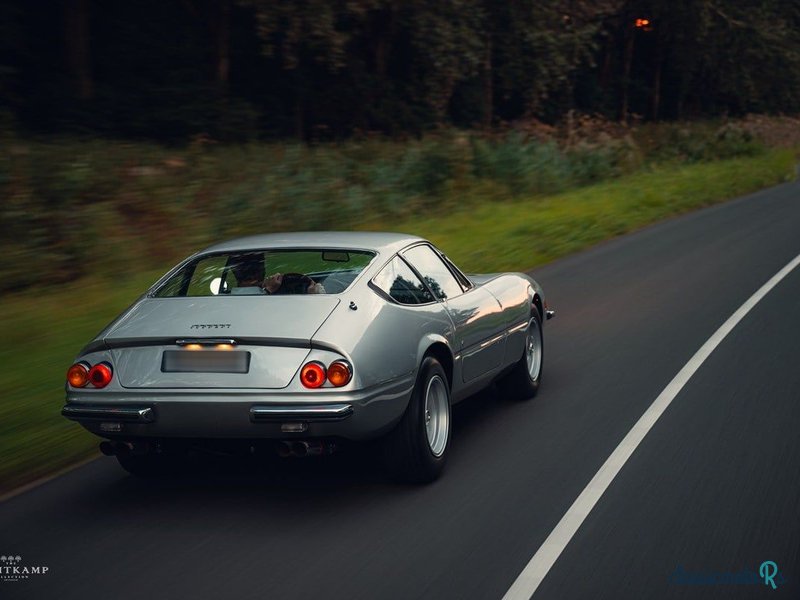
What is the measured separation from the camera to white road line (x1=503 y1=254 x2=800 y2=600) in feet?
14.6

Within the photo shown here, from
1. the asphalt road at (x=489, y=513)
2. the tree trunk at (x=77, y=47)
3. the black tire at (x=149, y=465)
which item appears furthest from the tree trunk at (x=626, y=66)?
the black tire at (x=149, y=465)

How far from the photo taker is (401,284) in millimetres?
6297

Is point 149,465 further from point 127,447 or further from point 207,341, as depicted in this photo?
point 207,341

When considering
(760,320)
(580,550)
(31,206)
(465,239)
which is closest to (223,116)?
(465,239)

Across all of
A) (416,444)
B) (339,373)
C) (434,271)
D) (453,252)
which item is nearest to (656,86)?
(453,252)

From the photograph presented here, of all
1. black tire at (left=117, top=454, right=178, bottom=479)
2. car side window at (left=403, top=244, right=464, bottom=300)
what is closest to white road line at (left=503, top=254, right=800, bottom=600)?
car side window at (left=403, top=244, right=464, bottom=300)

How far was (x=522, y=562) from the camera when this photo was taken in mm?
4625

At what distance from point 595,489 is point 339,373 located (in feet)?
5.04

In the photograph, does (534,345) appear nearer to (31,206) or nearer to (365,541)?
(365,541)

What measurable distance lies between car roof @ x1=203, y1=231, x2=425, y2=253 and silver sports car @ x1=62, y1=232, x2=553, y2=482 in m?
0.02

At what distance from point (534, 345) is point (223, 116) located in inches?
783

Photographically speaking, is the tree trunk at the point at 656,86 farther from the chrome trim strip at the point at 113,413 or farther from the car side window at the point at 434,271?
the chrome trim strip at the point at 113,413

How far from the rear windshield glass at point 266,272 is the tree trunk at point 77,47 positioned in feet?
63.4

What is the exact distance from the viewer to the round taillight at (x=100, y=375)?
17.8 feet
